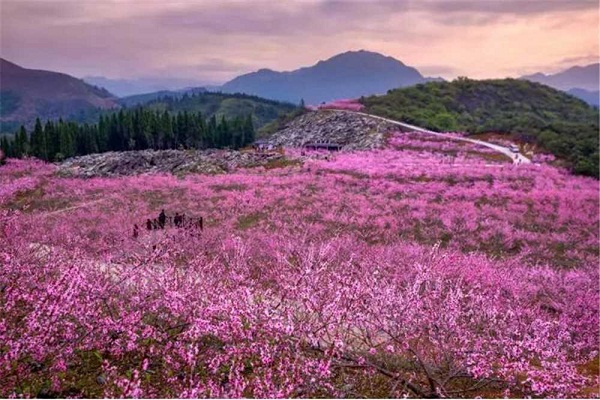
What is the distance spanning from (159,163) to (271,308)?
38022 millimetres

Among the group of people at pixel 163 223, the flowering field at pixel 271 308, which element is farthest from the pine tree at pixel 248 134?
the group of people at pixel 163 223

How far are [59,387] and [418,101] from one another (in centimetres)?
9456

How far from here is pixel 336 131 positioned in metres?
72.8

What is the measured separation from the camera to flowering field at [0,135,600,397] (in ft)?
25.8

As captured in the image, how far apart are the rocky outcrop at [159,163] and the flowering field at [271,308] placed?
9.21 metres

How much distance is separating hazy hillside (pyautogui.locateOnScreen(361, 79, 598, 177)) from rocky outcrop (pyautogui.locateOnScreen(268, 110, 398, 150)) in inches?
309

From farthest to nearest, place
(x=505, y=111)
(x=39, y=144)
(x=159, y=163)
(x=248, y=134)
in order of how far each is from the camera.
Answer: (x=505, y=111), (x=248, y=134), (x=159, y=163), (x=39, y=144)

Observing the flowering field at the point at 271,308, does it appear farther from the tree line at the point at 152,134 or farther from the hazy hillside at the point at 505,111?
the hazy hillside at the point at 505,111

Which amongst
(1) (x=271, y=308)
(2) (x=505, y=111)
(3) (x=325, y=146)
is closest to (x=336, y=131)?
(3) (x=325, y=146)

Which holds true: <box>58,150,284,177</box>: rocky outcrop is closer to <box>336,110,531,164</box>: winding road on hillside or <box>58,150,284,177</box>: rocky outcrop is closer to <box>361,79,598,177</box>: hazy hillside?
<box>336,110,531,164</box>: winding road on hillside

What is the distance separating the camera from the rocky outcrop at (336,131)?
65.1 meters

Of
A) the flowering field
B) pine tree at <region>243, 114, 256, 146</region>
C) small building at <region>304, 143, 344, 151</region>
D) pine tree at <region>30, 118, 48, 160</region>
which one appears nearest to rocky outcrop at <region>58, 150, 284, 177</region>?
pine tree at <region>30, 118, 48, 160</region>

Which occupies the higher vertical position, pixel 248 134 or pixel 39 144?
pixel 248 134

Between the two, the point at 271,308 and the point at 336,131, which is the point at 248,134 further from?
the point at 271,308
